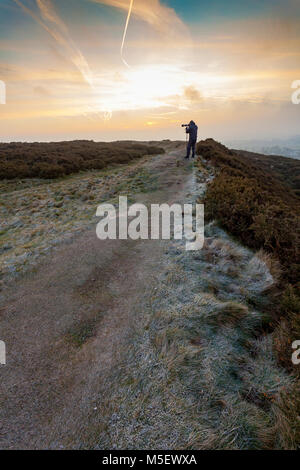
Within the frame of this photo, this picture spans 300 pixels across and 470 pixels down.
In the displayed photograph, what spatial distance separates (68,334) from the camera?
5469 millimetres

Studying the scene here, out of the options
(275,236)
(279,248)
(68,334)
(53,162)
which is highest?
(53,162)

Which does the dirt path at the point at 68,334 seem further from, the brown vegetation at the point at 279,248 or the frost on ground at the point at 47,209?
the brown vegetation at the point at 279,248

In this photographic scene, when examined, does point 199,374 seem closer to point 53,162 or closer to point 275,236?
point 275,236

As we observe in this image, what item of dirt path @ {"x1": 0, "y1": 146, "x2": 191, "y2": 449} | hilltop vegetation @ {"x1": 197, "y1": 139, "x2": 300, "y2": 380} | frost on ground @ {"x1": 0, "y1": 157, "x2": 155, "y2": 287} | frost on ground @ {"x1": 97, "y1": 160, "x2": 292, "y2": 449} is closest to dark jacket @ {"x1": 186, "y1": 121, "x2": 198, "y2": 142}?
frost on ground @ {"x1": 0, "y1": 157, "x2": 155, "y2": 287}

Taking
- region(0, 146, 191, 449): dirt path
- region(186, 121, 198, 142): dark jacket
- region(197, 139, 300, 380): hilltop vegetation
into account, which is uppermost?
region(186, 121, 198, 142): dark jacket

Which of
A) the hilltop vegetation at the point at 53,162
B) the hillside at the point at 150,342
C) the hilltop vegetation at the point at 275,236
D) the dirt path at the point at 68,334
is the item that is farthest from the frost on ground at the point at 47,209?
the hilltop vegetation at the point at 275,236

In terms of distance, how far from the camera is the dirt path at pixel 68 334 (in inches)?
149

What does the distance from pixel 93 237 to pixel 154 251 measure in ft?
9.92

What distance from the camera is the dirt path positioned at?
12.4 feet

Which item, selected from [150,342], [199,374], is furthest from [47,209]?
[199,374]

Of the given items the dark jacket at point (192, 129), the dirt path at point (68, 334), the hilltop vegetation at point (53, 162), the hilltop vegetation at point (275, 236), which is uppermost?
the dark jacket at point (192, 129)

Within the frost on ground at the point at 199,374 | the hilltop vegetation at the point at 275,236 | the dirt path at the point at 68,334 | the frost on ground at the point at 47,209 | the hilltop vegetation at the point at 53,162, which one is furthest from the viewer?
the hilltop vegetation at the point at 53,162

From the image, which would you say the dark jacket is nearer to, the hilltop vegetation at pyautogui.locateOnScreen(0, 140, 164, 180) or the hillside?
the hilltop vegetation at pyautogui.locateOnScreen(0, 140, 164, 180)
